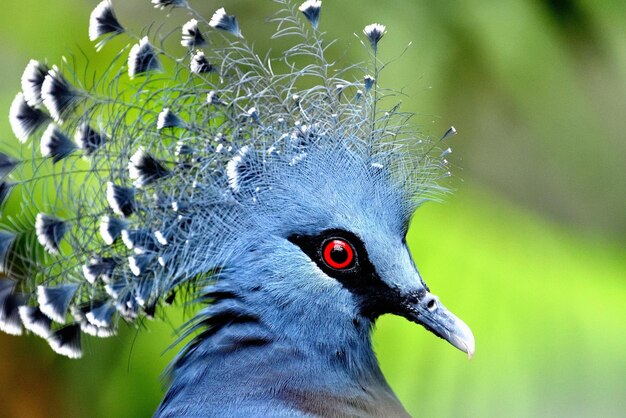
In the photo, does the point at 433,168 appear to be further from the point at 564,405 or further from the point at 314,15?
the point at 564,405

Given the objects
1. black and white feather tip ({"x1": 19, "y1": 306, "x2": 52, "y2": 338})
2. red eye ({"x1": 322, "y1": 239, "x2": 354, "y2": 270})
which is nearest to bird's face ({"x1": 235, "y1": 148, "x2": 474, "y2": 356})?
red eye ({"x1": 322, "y1": 239, "x2": 354, "y2": 270})

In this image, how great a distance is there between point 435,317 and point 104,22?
82 centimetres

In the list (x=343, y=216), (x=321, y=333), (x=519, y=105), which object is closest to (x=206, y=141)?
(x=343, y=216)

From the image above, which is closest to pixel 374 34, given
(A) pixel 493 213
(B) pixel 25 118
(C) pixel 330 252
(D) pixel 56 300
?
(C) pixel 330 252

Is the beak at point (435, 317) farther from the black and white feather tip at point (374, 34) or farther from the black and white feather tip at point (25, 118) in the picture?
the black and white feather tip at point (25, 118)

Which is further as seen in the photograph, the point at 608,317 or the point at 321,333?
the point at 608,317

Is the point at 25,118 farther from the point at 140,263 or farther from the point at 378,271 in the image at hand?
the point at 378,271

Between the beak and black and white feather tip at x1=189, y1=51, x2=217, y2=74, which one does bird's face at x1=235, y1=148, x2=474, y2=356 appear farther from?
black and white feather tip at x1=189, y1=51, x2=217, y2=74

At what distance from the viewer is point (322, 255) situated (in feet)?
4.82

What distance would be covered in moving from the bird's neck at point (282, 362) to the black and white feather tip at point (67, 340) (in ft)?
0.62

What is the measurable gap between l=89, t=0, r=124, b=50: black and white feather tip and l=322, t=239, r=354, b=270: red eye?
0.56 m

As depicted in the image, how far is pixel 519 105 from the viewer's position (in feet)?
8.18

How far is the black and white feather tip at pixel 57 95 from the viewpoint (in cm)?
144

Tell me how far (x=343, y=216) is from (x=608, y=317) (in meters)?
0.95
